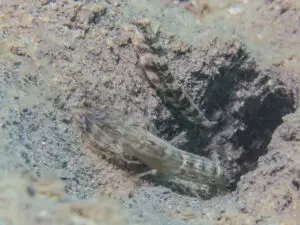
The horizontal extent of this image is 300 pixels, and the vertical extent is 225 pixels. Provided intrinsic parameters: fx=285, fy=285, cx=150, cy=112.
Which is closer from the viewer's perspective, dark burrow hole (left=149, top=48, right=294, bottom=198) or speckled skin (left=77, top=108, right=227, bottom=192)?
speckled skin (left=77, top=108, right=227, bottom=192)

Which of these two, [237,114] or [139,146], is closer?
[139,146]

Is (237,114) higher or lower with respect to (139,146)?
higher

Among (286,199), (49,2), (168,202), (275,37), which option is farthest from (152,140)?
(275,37)

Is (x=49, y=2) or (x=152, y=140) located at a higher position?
(x=49, y=2)

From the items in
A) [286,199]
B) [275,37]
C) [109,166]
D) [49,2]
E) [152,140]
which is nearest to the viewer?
[286,199]

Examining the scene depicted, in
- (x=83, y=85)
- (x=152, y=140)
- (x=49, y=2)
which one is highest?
(x=49, y=2)

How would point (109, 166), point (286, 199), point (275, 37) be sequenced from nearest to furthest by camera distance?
point (286, 199) → point (109, 166) → point (275, 37)

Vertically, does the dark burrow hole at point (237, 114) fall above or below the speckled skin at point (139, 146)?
above

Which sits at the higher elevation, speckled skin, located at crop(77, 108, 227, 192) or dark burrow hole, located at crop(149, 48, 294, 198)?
dark burrow hole, located at crop(149, 48, 294, 198)

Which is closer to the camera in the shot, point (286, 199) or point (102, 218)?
point (102, 218)

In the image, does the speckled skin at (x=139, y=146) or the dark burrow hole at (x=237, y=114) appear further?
the dark burrow hole at (x=237, y=114)

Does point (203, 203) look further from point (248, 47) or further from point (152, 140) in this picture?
point (248, 47)
